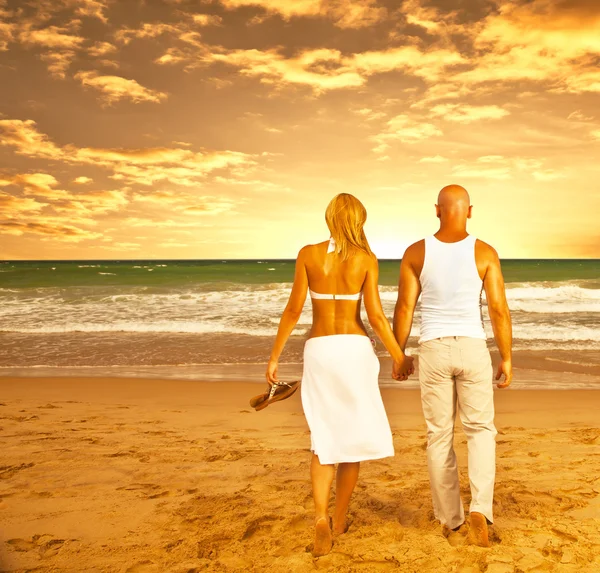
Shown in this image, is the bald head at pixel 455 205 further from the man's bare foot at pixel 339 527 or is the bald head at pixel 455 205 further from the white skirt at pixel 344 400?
the man's bare foot at pixel 339 527

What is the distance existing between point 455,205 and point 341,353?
1.11m

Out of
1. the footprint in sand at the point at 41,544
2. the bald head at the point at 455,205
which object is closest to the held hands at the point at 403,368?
the bald head at the point at 455,205

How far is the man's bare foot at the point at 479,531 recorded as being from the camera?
3334 mm

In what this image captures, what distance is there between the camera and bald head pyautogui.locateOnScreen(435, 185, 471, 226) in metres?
3.39

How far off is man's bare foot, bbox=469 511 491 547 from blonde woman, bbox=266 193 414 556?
0.65 metres

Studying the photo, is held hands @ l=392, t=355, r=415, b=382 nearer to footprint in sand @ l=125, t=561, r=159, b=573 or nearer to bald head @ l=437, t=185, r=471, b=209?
bald head @ l=437, t=185, r=471, b=209

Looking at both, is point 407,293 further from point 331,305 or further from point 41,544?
point 41,544

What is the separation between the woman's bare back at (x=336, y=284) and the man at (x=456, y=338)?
0.33 metres

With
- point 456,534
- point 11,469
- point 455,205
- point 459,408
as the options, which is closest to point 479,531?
point 456,534

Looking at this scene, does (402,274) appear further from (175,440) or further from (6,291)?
(6,291)

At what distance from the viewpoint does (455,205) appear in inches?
134

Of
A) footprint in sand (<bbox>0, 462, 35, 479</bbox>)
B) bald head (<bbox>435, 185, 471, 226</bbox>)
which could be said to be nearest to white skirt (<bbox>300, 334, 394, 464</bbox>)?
bald head (<bbox>435, 185, 471, 226</bbox>)

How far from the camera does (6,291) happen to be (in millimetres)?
32625

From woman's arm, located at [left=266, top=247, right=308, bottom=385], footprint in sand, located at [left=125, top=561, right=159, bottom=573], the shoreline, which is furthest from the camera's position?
the shoreline
